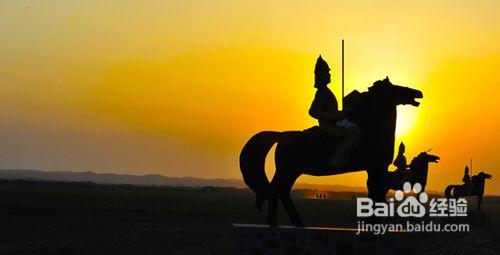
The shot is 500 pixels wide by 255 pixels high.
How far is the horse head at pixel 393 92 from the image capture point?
45.0ft

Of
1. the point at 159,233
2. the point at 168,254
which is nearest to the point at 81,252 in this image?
the point at 168,254

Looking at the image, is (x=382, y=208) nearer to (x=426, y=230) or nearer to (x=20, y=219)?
(x=426, y=230)

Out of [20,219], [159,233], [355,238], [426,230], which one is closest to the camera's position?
[355,238]

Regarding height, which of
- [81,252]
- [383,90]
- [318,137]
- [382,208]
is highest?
[383,90]

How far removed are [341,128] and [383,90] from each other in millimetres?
1108

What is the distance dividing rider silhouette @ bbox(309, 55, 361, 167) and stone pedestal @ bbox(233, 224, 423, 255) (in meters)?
1.28

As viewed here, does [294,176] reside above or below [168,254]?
above

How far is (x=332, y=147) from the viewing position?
13516 millimetres

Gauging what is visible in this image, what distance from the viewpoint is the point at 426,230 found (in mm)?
20438

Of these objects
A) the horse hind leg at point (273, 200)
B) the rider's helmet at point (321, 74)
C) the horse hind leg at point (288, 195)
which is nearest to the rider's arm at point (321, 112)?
the rider's helmet at point (321, 74)

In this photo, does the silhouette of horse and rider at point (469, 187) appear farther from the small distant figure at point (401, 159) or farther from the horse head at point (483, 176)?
the small distant figure at point (401, 159)

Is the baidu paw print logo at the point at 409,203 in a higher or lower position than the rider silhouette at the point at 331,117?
lower

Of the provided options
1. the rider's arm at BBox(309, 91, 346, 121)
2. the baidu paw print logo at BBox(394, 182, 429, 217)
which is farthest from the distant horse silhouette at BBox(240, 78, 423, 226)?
the baidu paw print logo at BBox(394, 182, 429, 217)

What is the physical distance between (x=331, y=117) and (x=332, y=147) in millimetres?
543
